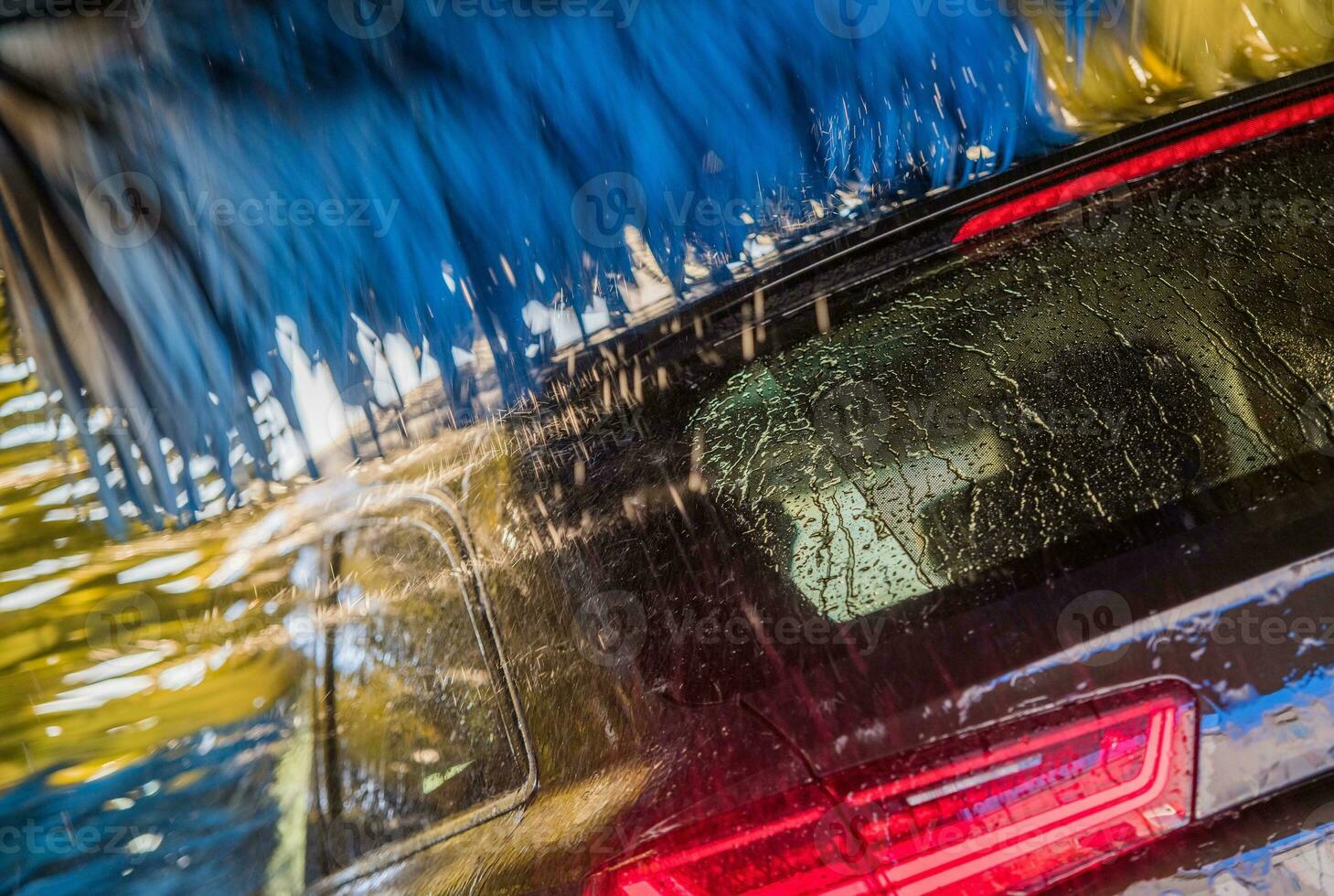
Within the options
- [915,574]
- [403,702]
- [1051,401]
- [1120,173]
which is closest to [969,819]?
[915,574]

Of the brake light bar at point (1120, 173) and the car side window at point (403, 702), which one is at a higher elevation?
the brake light bar at point (1120, 173)

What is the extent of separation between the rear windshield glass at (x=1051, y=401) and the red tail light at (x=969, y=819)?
7.3 inches

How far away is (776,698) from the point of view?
3.51 feet

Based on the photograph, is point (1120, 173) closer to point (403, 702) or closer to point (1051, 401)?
point (1051, 401)

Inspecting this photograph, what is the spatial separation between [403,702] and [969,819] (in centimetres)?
74

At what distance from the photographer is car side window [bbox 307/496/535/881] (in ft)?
3.93

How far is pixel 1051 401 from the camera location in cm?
120

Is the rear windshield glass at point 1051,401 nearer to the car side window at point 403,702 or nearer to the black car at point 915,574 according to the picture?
the black car at point 915,574

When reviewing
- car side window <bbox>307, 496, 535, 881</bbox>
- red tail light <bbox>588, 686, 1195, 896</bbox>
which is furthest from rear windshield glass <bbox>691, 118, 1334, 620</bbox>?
car side window <bbox>307, 496, 535, 881</bbox>

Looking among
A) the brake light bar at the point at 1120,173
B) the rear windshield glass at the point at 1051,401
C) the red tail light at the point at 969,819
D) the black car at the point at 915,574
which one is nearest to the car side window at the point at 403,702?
the black car at the point at 915,574

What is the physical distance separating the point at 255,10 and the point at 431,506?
1.19m

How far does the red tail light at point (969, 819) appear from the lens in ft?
3.22

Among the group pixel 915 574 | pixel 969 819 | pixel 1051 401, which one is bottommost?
pixel 969 819

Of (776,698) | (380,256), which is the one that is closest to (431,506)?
(776,698)
